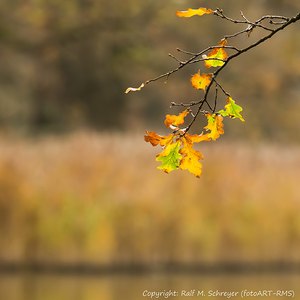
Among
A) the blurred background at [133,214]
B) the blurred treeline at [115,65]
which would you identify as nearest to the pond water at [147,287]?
the blurred background at [133,214]

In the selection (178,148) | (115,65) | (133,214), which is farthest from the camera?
(115,65)

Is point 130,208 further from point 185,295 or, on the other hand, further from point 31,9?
point 31,9

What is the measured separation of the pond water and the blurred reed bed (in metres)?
0.62

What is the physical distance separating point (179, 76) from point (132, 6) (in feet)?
6.43

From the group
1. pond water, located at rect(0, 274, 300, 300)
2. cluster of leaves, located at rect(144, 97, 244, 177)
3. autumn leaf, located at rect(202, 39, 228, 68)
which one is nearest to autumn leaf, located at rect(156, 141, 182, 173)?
cluster of leaves, located at rect(144, 97, 244, 177)

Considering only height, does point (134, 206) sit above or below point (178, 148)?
above

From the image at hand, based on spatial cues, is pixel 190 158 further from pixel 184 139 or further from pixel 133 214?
pixel 133 214

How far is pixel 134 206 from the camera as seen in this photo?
10734mm

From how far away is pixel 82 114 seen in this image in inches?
730

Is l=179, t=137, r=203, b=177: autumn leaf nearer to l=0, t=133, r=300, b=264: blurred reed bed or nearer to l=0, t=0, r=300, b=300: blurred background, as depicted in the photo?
l=0, t=0, r=300, b=300: blurred background

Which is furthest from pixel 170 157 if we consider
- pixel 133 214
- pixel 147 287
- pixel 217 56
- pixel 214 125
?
pixel 133 214

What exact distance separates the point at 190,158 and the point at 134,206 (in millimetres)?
8449

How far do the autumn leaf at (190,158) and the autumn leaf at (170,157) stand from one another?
0.01 meters

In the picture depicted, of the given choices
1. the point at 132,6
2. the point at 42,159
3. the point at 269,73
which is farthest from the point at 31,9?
the point at 42,159
